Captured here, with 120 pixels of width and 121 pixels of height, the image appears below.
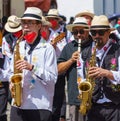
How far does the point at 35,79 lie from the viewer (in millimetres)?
5215

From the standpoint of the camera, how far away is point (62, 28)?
328 inches

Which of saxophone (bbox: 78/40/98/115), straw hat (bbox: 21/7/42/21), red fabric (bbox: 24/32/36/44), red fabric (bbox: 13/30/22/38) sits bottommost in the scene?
saxophone (bbox: 78/40/98/115)

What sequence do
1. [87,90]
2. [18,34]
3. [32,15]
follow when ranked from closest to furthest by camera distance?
[87,90]
[32,15]
[18,34]

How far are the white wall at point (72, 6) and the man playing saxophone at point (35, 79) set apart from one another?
1379 centimetres

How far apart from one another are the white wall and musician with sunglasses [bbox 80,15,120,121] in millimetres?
13669

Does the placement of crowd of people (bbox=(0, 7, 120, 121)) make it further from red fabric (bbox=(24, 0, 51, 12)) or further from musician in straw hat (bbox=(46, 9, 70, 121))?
red fabric (bbox=(24, 0, 51, 12))

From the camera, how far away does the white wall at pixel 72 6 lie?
19172mm

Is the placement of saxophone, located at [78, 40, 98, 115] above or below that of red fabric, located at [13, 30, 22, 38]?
below

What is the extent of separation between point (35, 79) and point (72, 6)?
1450cm

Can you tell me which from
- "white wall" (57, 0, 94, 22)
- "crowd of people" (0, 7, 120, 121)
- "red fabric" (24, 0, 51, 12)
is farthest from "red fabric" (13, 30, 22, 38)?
"white wall" (57, 0, 94, 22)

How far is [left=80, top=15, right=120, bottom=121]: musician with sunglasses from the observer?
517 centimetres

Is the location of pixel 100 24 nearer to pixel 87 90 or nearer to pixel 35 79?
pixel 87 90

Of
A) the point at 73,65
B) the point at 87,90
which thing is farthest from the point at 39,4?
the point at 87,90

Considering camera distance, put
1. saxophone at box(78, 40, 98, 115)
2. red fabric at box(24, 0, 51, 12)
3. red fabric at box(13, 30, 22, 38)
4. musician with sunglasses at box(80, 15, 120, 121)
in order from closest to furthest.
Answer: musician with sunglasses at box(80, 15, 120, 121) < saxophone at box(78, 40, 98, 115) < red fabric at box(13, 30, 22, 38) < red fabric at box(24, 0, 51, 12)
